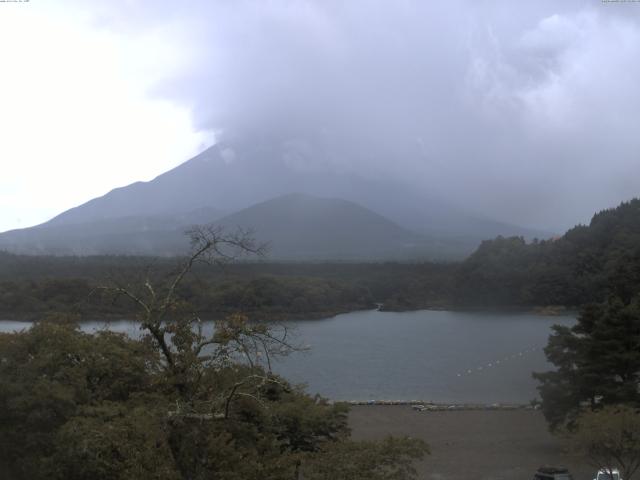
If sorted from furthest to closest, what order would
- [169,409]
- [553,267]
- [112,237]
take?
[112,237]
[553,267]
[169,409]

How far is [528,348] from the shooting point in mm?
A: 22375

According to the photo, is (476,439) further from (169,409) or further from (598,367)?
(169,409)

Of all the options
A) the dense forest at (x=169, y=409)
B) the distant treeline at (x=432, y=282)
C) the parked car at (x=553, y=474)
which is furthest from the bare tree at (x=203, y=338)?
the distant treeline at (x=432, y=282)

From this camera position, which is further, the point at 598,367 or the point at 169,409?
the point at 598,367

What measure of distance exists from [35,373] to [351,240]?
75236 mm

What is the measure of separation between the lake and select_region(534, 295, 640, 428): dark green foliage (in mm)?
4004

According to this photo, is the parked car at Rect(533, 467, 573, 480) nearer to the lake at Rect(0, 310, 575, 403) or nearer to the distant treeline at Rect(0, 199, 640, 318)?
the lake at Rect(0, 310, 575, 403)

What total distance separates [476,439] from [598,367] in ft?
7.56

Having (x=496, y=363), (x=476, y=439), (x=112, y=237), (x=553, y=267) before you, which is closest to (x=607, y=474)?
(x=476, y=439)

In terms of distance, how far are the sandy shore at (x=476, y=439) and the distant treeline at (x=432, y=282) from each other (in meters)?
16.6

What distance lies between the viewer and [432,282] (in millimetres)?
40812

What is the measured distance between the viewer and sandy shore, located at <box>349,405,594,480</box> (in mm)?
7879

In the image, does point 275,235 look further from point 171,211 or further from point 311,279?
point 311,279

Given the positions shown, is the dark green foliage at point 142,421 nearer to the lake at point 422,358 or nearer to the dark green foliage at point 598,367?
→ the lake at point 422,358
